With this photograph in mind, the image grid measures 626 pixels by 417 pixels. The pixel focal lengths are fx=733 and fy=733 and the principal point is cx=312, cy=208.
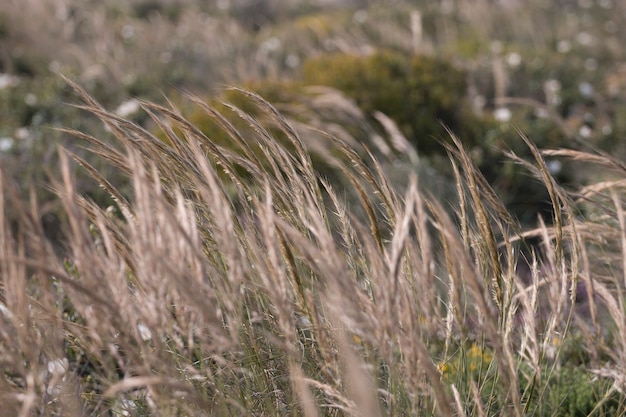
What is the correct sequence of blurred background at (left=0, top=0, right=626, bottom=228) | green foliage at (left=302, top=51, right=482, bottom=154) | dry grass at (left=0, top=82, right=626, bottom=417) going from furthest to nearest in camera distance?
green foliage at (left=302, top=51, right=482, bottom=154), blurred background at (left=0, top=0, right=626, bottom=228), dry grass at (left=0, top=82, right=626, bottom=417)

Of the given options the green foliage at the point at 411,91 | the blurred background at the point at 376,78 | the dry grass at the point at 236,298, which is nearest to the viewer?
the dry grass at the point at 236,298

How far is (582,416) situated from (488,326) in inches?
46.7

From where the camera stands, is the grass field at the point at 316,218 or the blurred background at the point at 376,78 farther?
the blurred background at the point at 376,78

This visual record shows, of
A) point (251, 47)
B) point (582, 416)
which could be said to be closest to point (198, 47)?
point (251, 47)

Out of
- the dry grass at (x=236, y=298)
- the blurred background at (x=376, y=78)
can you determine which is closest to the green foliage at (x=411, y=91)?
the blurred background at (x=376, y=78)

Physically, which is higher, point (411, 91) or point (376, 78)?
point (376, 78)

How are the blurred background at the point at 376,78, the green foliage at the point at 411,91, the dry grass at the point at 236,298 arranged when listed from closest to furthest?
the dry grass at the point at 236,298 → the blurred background at the point at 376,78 → the green foliage at the point at 411,91

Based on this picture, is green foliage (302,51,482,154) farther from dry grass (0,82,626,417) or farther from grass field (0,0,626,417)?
dry grass (0,82,626,417)

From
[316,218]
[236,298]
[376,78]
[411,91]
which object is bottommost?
[411,91]

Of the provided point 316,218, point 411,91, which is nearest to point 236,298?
point 316,218

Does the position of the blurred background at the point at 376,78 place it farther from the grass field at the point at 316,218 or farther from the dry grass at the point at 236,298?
the dry grass at the point at 236,298

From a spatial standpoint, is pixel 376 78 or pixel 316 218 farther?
pixel 376 78

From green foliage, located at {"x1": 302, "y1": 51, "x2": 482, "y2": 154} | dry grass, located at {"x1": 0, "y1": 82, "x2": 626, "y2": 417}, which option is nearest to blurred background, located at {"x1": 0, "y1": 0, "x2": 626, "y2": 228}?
green foliage, located at {"x1": 302, "y1": 51, "x2": 482, "y2": 154}

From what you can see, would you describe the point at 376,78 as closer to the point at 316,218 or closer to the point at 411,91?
the point at 411,91
